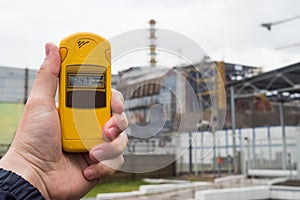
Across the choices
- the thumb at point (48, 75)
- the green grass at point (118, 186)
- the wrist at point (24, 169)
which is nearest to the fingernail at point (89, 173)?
the wrist at point (24, 169)

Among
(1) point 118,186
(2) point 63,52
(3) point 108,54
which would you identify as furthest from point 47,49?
(1) point 118,186

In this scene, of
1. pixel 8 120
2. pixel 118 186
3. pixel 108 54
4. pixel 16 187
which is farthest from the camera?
pixel 118 186

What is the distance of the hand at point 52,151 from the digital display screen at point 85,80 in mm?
62

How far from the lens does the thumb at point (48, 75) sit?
1.10 metres

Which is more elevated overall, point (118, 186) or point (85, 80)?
point (85, 80)

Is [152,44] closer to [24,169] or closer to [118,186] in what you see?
[24,169]

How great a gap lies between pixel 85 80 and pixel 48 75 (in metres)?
0.11

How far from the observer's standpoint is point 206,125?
A: 1.35 metres

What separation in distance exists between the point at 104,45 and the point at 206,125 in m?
0.49

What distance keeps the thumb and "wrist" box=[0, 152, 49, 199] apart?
19 cm

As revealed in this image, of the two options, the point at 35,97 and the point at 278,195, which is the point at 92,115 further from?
the point at 278,195

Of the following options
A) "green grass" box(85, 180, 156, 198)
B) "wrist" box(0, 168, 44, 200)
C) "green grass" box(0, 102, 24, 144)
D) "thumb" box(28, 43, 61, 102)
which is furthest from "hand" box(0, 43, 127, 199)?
"green grass" box(85, 180, 156, 198)

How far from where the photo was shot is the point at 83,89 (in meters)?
1.07

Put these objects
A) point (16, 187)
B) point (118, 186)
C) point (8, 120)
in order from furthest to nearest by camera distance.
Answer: point (118, 186)
point (8, 120)
point (16, 187)
